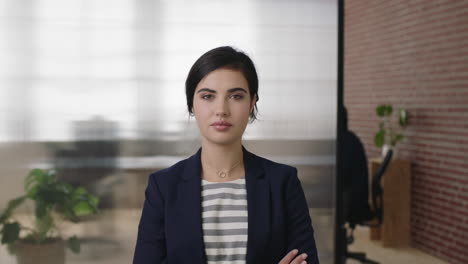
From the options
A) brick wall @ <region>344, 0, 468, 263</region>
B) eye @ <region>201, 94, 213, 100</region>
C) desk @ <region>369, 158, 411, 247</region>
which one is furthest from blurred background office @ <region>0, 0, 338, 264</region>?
desk @ <region>369, 158, 411, 247</region>

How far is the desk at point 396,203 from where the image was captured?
15.0ft

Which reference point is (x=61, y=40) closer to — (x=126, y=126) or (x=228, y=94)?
(x=126, y=126)

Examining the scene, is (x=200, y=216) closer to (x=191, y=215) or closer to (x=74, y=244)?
(x=191, y=215)

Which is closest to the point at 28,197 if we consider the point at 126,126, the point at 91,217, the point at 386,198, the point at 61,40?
the point at 91,217

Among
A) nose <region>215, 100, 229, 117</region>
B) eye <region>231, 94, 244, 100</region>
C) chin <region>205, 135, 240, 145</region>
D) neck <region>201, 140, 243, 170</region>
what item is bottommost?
neck <region>201, 140, 243, 170</region>

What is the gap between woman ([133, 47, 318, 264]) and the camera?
1.07 m

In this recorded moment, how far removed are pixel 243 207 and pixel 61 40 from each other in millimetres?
1626

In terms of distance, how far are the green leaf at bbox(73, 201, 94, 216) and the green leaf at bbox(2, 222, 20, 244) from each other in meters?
0.29

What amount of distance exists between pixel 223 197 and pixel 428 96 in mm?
3674

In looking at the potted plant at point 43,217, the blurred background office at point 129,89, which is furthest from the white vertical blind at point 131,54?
the potted plant at point 43,217

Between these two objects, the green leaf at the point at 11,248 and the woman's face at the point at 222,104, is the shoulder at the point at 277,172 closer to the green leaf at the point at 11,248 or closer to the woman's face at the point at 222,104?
the woman's face at the point at 222,104

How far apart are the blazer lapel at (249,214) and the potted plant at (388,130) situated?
3757mm

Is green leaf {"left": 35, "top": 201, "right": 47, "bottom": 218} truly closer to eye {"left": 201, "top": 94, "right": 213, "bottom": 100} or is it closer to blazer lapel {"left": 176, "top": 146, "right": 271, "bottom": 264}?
blazer lapel {"left": 176, "top": 146, "right": 271, "bottom": 264}

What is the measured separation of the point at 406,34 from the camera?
4.67 m
